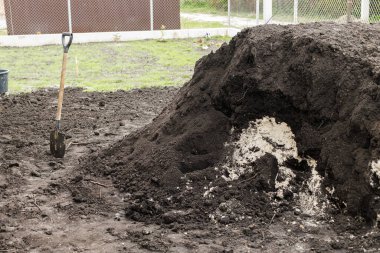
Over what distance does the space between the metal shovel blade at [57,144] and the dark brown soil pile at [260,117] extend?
67 cm

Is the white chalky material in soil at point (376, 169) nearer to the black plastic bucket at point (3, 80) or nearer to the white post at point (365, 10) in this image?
the black plastic bucket at point (3, 80)

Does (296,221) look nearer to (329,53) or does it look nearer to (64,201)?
(329,53)

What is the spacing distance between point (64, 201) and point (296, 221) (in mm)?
2252

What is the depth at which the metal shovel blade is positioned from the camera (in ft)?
22.6

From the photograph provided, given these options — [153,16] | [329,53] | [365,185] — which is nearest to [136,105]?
[329,53]

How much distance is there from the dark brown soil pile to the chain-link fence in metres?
11.9

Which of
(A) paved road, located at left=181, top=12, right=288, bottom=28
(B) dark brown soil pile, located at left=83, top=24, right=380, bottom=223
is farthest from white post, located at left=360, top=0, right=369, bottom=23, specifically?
(B) dark brown soil pile, located at left=83, top=24, right=380, bottom=223

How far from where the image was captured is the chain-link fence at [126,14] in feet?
58.7

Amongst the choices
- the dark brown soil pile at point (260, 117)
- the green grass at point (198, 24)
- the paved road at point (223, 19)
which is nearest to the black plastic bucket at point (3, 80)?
the dark brown soil pile at point (260, 117)

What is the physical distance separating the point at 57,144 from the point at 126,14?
14.4m

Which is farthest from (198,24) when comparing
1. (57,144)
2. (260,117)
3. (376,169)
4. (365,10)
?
(376,169)

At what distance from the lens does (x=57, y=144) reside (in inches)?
272

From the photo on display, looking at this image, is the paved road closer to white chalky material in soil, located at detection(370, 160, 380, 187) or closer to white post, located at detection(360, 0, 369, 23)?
white post, located at detection(360, 0, 369, 23)

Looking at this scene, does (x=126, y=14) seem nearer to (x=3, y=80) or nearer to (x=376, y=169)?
(x=3, y=80)
